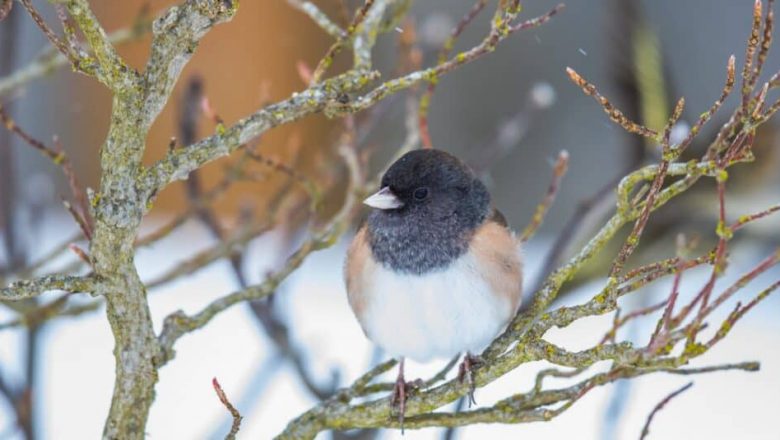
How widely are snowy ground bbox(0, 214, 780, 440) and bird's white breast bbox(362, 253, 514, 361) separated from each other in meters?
0.72

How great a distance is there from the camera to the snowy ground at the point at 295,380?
271 cm

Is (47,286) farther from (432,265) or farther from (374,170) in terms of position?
(374,170)

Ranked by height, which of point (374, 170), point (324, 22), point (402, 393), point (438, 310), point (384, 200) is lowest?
point (402, 393)

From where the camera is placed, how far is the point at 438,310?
1415 mm

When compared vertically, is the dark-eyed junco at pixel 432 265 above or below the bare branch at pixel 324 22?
below

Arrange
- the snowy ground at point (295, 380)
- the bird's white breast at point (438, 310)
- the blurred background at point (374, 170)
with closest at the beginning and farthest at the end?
1. the bird's white breast at point (438, 310)
2. the blurred background at point (374, 170)
3. the snowy ground at point (295, 380)

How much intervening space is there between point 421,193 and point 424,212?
0.10 feet

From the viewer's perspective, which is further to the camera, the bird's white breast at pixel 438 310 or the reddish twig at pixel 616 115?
the bird's white breast at pixel 438 310

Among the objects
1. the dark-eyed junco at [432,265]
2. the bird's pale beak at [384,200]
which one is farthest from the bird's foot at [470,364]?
the bird's pale beak at [384,200]

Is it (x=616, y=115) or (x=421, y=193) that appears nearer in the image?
(x=616, y=115)

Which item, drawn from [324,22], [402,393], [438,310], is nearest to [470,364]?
[438,310]

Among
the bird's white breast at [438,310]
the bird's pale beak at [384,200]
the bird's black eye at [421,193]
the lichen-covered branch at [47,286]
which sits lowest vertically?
the lichen-covered branch at [47,286]

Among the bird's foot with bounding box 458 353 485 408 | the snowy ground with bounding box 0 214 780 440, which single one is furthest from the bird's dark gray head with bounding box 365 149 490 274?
the snowy ground with bounding box 0 214 780 440

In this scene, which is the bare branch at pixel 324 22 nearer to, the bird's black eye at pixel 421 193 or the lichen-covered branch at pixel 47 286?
the bird's black eye at pixel 421 193
